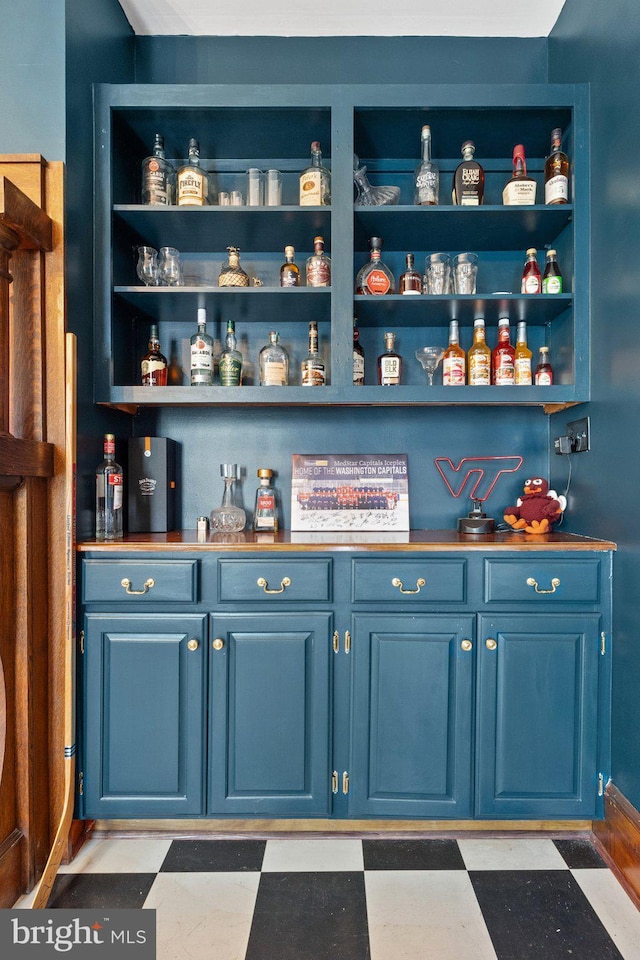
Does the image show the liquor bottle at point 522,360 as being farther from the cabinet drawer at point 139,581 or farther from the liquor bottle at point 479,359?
the cabinet drawer at point 139,581

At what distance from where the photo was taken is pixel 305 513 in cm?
217

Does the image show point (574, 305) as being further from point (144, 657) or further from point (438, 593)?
point (144, 657)

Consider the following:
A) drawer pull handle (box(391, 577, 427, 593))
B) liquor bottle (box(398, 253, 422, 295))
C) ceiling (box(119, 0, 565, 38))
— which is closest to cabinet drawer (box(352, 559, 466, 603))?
drawer pull handle (box(391, 577, 427, 593))

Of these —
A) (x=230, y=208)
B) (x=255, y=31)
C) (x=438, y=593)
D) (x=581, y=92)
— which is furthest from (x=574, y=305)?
(x=255, y=31)

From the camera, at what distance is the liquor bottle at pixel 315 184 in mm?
1962

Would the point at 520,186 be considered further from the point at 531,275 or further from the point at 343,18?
the point at 343,18

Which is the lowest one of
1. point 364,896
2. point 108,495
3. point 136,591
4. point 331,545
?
point 364,896

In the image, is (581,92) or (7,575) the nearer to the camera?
(7,575)

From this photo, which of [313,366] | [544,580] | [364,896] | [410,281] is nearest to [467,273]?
[410,281]

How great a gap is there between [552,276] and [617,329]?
0.38 m

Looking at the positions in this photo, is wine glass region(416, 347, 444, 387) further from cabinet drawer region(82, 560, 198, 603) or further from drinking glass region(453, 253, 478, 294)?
cabinet drawer region(82, 560, 198, 603)

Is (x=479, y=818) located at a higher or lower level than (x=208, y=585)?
lower

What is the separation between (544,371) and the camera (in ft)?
6.65

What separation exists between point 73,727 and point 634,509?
5.53 feet
